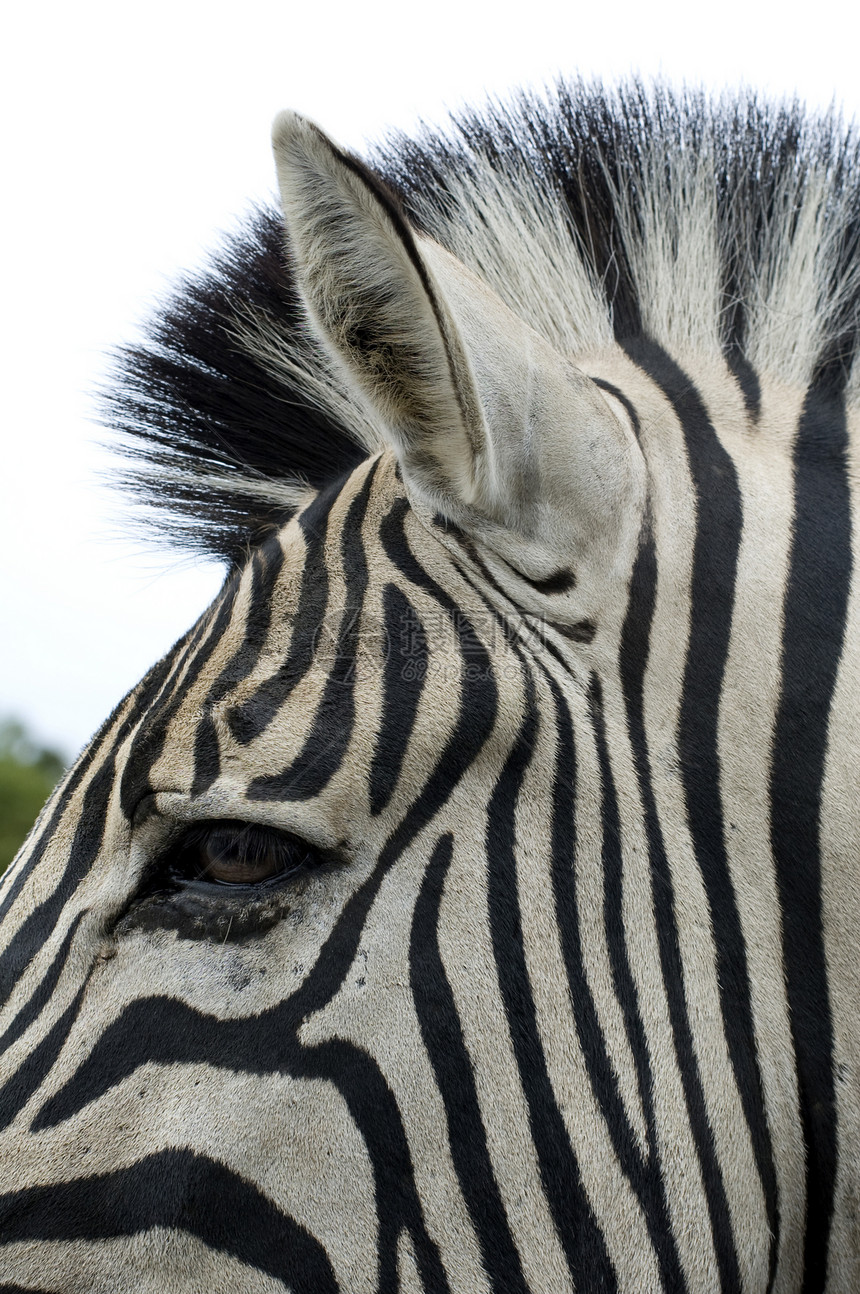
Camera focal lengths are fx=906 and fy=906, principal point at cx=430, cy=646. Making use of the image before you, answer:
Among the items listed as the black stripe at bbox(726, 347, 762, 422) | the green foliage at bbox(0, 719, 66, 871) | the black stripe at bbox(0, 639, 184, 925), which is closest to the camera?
the black stripe at bbox(0, 639, 184, 925)

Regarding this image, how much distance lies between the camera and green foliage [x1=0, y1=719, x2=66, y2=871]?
3241cm

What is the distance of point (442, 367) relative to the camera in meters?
1.87

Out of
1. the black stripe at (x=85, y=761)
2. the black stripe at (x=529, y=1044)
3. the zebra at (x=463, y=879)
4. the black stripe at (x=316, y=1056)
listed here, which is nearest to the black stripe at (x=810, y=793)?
the zebra at (x=463, y=879)

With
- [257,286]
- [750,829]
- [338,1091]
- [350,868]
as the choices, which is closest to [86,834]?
[350,868]

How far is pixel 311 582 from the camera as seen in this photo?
2.14 m

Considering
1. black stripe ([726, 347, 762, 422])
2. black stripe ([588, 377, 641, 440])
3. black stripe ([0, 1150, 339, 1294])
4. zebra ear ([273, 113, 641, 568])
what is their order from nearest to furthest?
black stripe ([0, 1150, 339, 1294]) → zebra ear ([273, 113, 641, 568]) → black stripe ([588, 377, 641, 440]) → black stripe ([726, 347, 762, 422])

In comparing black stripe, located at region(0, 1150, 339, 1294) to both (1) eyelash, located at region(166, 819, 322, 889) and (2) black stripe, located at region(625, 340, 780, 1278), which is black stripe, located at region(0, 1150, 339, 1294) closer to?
(1) eyelash, located at region(166, 819, 322, 889)

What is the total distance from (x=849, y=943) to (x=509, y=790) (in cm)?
77

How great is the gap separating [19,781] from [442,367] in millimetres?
38542

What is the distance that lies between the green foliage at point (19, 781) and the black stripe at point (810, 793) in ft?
88.3

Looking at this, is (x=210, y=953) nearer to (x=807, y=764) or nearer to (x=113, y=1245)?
(x=113, y=1245)

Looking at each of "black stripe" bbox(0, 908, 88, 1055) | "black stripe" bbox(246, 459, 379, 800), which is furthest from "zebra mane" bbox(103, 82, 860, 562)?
"black stripe" bbox(0, 908, 88, 1055)

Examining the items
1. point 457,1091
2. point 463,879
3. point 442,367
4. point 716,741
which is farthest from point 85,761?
point 716,741

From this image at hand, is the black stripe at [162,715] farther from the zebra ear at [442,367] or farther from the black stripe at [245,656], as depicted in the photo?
the zebra ear at [442,367]
